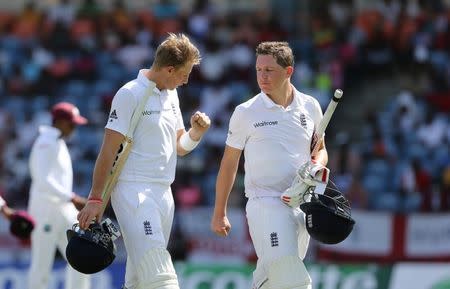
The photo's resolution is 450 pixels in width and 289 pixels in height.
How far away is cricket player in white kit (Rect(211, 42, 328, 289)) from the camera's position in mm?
8570

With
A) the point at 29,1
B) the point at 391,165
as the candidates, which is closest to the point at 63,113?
the point at 391,165

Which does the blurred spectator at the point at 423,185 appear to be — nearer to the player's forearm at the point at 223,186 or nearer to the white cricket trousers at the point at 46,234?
the white cricket trousers at the point at 46,234

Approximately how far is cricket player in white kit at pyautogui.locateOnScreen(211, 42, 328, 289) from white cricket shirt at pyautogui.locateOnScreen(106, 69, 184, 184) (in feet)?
1.97

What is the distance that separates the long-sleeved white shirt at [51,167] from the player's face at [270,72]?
11.5ft

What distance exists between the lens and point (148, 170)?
8.27 m

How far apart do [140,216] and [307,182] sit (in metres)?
1.25

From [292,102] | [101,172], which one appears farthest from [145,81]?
[292,102]

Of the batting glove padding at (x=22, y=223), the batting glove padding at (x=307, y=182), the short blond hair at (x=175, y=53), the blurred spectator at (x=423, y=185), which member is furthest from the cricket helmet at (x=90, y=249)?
the blurred spectator at (x=423, y=185)

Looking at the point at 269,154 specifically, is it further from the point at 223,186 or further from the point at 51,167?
the point at 51,167

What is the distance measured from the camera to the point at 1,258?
51.6ft

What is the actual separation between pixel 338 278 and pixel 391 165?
6.47m

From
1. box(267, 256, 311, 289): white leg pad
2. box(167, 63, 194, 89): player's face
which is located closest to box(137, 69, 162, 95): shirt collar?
box(167, 63, 194, 89): player's face

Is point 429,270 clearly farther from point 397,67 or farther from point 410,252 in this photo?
point 397,67

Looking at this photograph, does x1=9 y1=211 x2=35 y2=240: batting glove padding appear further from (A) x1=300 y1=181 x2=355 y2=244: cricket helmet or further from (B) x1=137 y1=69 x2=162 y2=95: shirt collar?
(A) x1=300 y1=181 x2=355 y2=244: cricket helmet
